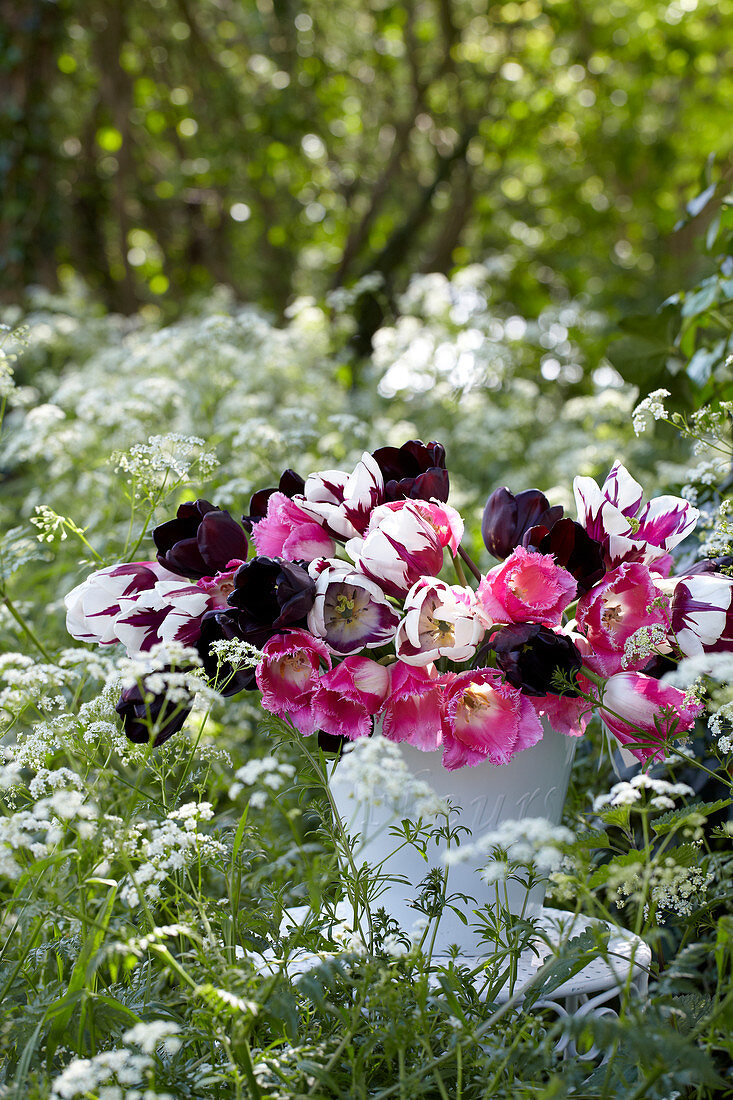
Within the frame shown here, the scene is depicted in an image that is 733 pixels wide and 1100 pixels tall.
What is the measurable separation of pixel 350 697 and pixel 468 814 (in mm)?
154

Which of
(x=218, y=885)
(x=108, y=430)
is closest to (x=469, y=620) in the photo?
(x=218, y=885)

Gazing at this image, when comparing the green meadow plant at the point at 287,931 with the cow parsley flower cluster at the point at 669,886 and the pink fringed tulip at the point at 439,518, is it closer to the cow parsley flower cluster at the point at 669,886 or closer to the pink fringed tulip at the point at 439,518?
the cow parsley flower cluster at the point at 669,886

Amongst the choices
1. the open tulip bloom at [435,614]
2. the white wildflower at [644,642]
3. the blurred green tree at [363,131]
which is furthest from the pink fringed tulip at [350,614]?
the blurred green tree at [363,131]

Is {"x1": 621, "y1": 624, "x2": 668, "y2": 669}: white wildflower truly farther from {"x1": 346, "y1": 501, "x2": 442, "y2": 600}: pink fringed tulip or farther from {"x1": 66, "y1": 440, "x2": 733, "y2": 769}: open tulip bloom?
{"x1": 346, "y1": 501, "x2": 442, "y2": 600}: pink fringed tulip

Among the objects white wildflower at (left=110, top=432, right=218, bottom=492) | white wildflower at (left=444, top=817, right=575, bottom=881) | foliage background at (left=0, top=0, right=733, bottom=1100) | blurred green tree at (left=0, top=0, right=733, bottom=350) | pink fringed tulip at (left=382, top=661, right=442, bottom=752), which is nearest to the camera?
white wildflower at (left=444, top=817, right=575, bottom=881)

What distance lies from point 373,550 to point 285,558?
11cm

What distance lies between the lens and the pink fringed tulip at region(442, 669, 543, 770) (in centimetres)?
75

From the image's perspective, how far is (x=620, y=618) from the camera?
0.81m

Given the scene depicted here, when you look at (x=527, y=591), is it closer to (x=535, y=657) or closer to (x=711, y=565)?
(x=535, y=657)

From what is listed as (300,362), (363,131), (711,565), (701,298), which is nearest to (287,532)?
(711,565)

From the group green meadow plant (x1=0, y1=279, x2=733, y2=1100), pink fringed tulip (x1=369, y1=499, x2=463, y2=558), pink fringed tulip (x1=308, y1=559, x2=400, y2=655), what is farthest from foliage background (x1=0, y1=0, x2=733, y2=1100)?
pink fringed tulip (x1=369, y1=499, x2=463, y2=558)

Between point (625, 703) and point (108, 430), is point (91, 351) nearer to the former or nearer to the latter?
point (108, 430)

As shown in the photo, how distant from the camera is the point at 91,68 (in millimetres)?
4863

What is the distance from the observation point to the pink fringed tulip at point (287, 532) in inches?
33.1
